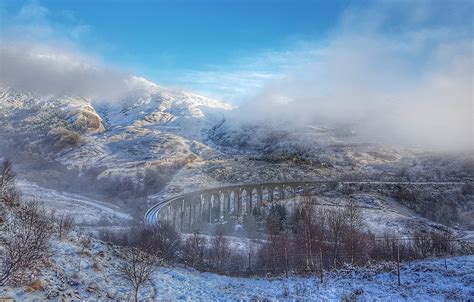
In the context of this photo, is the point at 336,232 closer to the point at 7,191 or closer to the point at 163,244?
the point at 163,244

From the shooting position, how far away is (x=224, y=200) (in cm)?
10631

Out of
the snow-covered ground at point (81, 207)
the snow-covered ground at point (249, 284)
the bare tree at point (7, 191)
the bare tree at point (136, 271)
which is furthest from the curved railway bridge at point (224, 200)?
the bare tree at point (136, 271)

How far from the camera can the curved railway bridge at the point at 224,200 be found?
3332 inches

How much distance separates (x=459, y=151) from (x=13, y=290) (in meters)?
199

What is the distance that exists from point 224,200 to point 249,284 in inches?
3099

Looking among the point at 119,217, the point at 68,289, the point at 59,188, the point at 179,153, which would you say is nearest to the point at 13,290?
the point at 68,289

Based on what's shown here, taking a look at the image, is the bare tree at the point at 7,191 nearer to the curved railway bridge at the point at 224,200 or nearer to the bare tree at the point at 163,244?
the bare tree at the point at 163,244

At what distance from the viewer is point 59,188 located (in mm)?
116562

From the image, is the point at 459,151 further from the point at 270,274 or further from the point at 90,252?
the point at 90,252

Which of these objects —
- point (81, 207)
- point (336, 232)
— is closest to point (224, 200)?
point (81, 207)

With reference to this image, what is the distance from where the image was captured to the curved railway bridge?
84.6m

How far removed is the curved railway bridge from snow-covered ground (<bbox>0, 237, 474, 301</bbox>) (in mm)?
50336

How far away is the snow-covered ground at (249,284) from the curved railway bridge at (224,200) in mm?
50336

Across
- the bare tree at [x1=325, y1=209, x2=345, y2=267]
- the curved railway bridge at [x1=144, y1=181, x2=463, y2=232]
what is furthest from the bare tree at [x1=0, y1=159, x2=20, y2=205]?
the curved railway bridge at [x1=144, y1=181, x2=463, y2=232]
